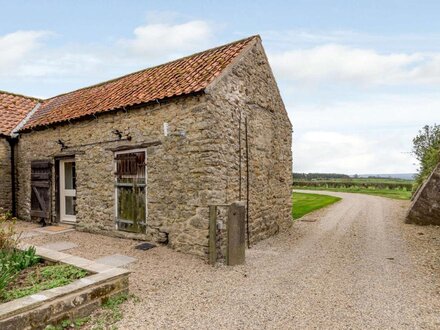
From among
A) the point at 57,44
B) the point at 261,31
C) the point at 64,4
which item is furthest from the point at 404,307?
the point at 57,44

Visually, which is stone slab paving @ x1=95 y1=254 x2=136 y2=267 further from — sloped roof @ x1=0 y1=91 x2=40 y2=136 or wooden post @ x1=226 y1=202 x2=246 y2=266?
sloped roof @ x1=0 y1=91 x2=40 y2=136

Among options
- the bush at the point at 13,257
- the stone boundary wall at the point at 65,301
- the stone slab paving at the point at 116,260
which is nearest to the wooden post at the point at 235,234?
the stone slab paving at the point at 116,260

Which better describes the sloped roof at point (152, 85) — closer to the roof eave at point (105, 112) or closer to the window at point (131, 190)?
the roof eave at point (105, 112)

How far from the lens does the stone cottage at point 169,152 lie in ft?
24.1

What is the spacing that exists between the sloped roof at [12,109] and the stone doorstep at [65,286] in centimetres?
941

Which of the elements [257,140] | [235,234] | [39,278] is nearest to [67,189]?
[39,278]

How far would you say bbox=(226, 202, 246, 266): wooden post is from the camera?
21.8 feet

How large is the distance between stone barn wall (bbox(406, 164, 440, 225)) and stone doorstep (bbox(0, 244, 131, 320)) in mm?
11755

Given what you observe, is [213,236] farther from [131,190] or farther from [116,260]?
[131,190]

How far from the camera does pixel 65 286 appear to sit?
13.6ft

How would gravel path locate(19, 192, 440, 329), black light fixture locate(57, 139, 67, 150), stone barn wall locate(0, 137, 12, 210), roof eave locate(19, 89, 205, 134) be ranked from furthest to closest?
1. stone barn wall locate(0, 137, 12, 210)
2. black light fixture locate(57, 139, 67, 150)
3. roof eave locate(19, 89, 205, 134)
4. gravel path locate(19, 192, 440, 329)

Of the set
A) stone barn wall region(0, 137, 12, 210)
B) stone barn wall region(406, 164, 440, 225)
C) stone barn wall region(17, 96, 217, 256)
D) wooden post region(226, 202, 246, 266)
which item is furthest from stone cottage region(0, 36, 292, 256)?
stone barn wall region(406, 164, 440, 225)

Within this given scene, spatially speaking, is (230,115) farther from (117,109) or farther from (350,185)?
(350,185)

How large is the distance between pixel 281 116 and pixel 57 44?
28.5 ft
